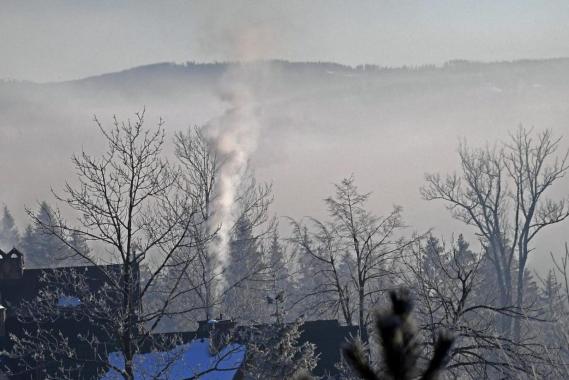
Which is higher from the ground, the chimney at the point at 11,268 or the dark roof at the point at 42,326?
the chimney at the point at 11,268

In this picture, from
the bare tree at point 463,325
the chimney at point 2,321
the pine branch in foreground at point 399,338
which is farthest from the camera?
the chimney at point 2,321

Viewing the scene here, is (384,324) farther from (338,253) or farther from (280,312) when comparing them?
(338,253)

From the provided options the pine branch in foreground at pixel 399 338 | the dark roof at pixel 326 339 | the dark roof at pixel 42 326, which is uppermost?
the dark roof at pixel 42 326

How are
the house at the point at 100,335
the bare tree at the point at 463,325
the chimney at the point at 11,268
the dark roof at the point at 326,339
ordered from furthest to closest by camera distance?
the chimney at the point at 11,268
the dark roof at the point at 326,339
the house at the point at 100,335
the bare tree at the point at 463,325

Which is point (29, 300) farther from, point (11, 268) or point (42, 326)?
point (42, 326)

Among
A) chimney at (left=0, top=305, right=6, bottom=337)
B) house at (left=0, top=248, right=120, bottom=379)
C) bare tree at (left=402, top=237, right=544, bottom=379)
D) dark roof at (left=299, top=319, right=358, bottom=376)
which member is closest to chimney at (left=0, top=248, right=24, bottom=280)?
house at (left=0, top=248, right=120, bottom=379)

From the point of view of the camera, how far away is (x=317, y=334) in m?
32.1

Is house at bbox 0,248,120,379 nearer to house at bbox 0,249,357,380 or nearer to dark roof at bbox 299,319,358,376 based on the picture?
house at bbox 0,249,357,380

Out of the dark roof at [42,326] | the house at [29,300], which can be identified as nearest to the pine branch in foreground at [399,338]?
the dark roof at [42,326]

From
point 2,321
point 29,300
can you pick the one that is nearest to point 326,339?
point 2,321

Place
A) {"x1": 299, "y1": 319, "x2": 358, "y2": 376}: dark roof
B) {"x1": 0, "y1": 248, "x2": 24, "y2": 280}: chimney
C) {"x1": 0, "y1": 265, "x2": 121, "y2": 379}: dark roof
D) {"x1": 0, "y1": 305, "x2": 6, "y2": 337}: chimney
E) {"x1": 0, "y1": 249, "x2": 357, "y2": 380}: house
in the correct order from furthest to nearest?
{"x1": 0, "y1": 248, "x2": 24, "y2": 280}: chimney, {"x1": 0, "y1": 305, "x2": 6, "y2": 337}: chimney, {"x1": 299, "y1": 319, "x2": 358, "y2": 376}: dark roof, {"x1": 0, "y1": 265, "x2": 121, "y2": 379}: dark roof, {"x1": 0, "y1": 249, "x2": 357, "y2": 380}: house

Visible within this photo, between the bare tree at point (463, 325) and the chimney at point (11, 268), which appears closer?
the bare tree at point (463, 325)

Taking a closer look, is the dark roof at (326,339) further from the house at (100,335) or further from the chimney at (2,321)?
the chimney at (2,321)

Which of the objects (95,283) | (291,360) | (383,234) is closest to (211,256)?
(95,283)
